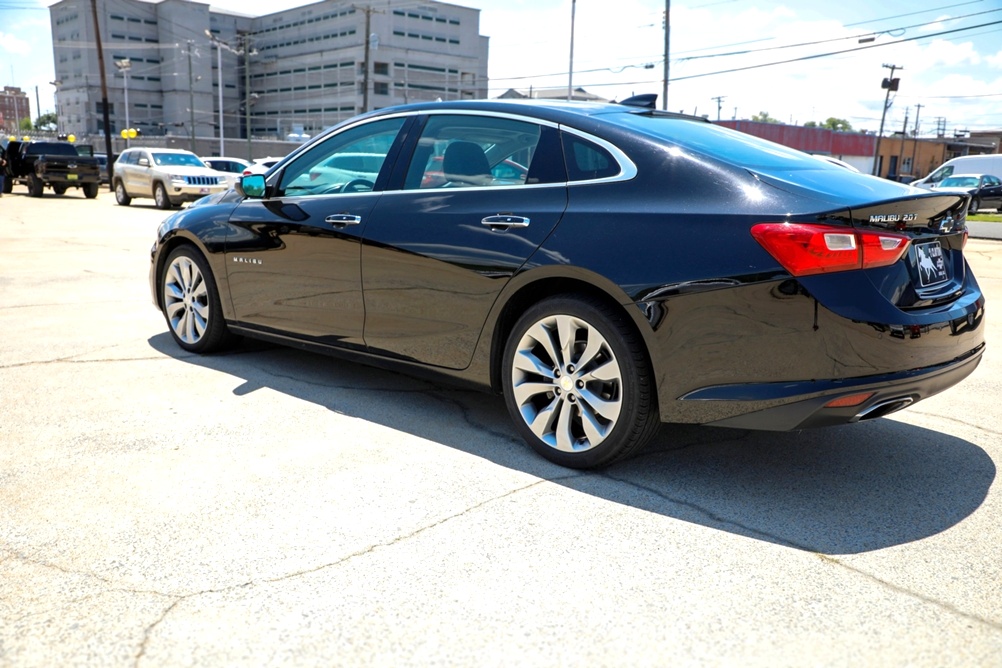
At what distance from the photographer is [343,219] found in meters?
4.70

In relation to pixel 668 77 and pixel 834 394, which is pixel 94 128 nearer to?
pixel 668 77

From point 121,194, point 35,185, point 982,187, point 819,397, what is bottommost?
point 121,194

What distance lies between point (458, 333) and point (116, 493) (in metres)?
1.64

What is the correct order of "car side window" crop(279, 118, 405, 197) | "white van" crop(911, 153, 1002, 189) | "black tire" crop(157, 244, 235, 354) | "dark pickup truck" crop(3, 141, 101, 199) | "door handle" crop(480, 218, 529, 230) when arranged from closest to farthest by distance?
"door handle" crop(480, 218, 529, 230)
"car side window" crop(279, 118, 405, 197)
"black tire" crop(157, 244, 235, 354)
"dark pickup truck" crop(3, 141, 101, 199)
"white van" crop(911, 153, 1002, 189)

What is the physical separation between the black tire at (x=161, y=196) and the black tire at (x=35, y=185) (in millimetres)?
7274

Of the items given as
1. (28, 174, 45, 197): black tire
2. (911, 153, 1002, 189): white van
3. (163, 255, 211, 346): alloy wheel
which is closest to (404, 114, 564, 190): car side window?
(163, 255, 211, 346): alloy wheel

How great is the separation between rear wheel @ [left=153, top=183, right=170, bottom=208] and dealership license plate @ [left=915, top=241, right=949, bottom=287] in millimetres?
24187

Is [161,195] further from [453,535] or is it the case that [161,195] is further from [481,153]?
[453,535]

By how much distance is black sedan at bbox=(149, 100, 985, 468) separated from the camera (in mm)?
3248

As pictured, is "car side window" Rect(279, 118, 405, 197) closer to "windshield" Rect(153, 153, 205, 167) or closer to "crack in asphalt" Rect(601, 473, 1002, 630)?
"crack in asphalt" Rect(601, 473, 1002, 630)

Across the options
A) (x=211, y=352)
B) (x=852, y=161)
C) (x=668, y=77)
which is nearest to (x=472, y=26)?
(x=852, y=161)

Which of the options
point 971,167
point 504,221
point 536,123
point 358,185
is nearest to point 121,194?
point 358,185

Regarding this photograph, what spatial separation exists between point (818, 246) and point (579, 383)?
44.4 inches

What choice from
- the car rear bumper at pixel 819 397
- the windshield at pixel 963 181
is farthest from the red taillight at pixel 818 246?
the windshield at pixel 963 181
